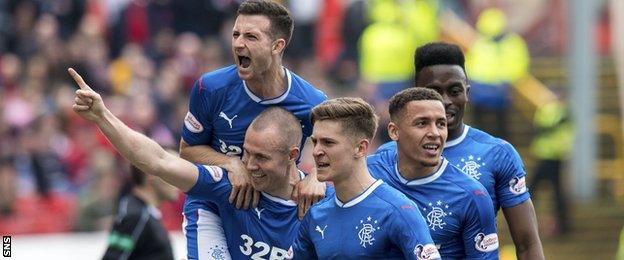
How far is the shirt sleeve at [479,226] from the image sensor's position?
351 inches

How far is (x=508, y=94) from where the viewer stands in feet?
78.2

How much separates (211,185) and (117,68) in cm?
1169

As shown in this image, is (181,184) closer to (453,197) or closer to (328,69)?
(453,197)

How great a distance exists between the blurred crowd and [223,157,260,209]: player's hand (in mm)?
7699

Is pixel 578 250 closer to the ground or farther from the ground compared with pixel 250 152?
closer to the ground

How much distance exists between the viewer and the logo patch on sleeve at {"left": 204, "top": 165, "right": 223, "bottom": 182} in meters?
9.35

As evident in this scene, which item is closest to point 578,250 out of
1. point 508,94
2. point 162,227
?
point 508,94

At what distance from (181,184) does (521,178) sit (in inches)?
82.5

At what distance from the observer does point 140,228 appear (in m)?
12.4

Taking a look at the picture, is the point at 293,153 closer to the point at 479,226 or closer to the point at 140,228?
the point at 479,226

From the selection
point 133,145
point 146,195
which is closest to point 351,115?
point 133,145

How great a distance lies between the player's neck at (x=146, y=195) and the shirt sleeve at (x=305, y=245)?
13.6ft

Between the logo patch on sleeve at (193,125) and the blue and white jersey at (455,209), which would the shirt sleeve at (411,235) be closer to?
the blue and white jersey at (455,209)

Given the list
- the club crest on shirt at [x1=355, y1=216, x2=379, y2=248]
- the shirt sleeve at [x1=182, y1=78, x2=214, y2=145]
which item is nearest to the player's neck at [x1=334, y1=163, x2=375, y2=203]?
the club crest on shirt at [x1=355, y1=216, x2=379, y2=248]
